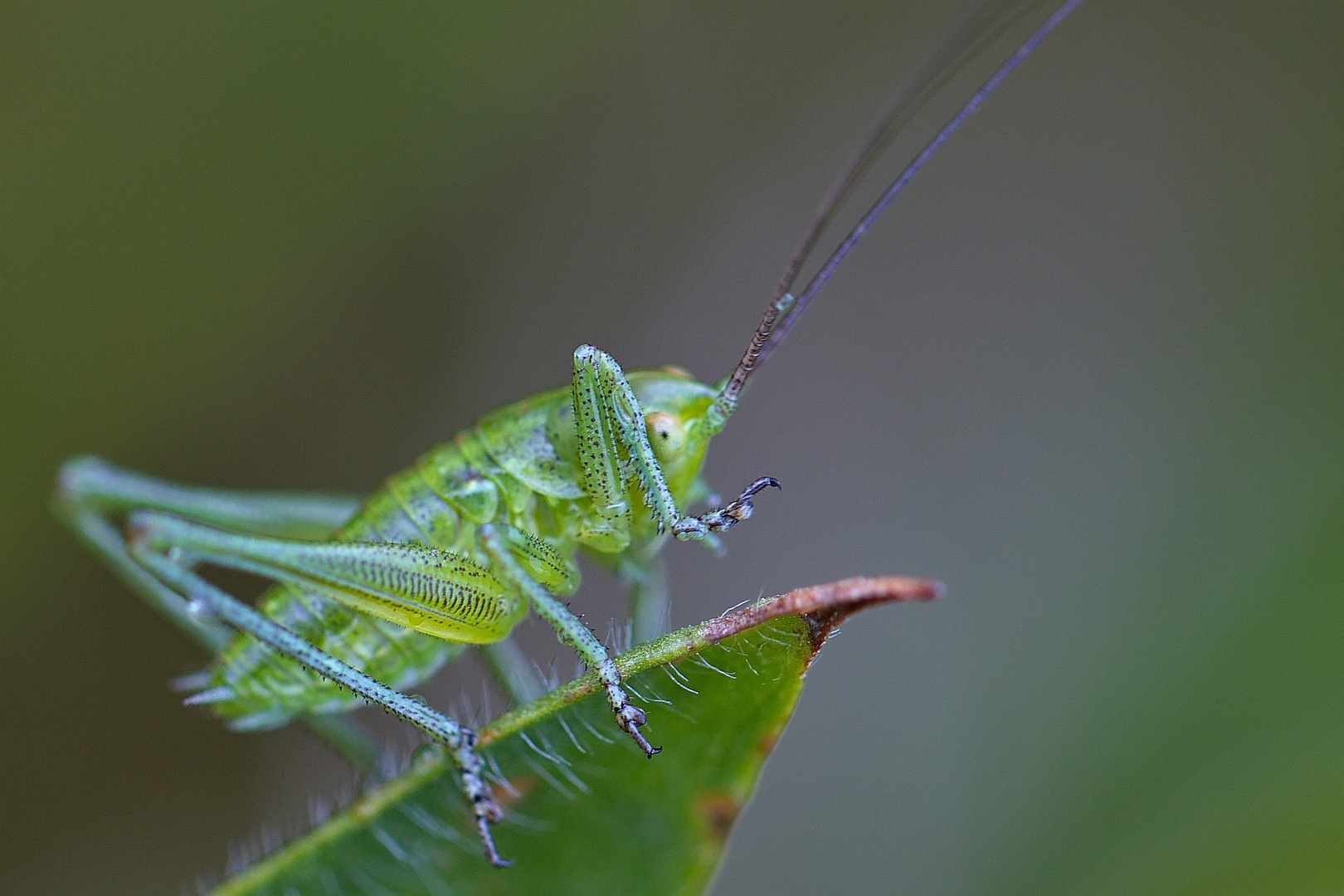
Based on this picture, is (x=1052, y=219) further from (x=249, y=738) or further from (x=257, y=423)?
(x=249, y=738)

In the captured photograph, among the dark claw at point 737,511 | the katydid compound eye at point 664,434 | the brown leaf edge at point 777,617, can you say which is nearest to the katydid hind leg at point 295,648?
the brown leaf edge at point 777,617

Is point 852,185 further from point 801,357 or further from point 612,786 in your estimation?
point 801,357

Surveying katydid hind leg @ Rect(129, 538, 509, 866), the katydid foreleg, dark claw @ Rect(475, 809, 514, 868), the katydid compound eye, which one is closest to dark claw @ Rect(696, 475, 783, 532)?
the katydid compound eye

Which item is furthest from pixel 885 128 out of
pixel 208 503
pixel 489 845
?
pixel 208 503

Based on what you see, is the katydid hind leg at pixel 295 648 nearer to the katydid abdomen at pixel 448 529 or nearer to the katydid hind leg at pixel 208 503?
the katydid abdomen at pixel 448 529

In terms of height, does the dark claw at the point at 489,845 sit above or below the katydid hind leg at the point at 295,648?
below

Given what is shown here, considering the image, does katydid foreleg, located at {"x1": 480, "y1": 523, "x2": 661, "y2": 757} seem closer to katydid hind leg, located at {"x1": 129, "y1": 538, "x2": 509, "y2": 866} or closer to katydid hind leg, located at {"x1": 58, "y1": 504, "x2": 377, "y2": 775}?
katydid hind leg, located at {"x1": 129, "y1": 538, "x2": 509, "y2": 866}
